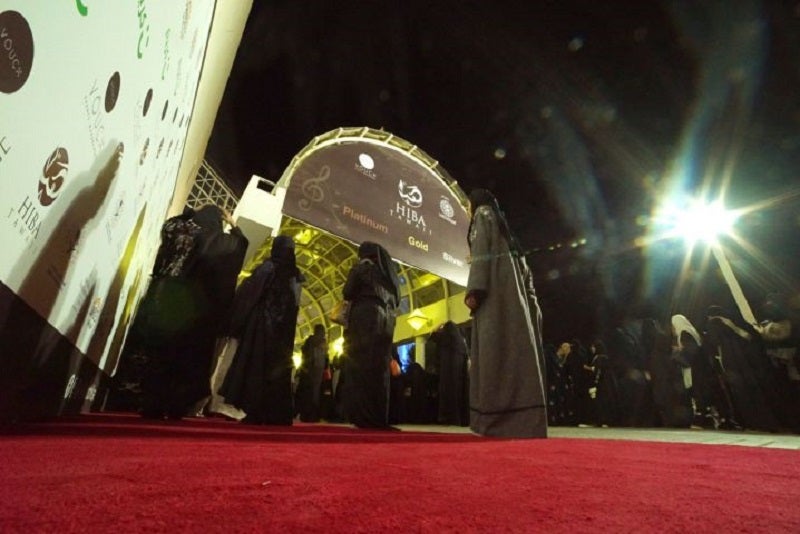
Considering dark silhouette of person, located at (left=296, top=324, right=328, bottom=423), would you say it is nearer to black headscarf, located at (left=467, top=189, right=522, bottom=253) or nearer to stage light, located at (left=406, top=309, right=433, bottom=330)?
black headscarf, located at (left=467, top=189, right=522, bottom=253)

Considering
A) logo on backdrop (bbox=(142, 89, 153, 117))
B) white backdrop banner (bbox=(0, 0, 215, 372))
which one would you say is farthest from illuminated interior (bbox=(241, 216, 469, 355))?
logo on backdrop (bbox=(142, 89, 153, 117))

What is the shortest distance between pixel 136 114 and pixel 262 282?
1.71 metres

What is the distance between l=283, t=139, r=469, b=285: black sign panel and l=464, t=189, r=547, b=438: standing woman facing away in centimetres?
410

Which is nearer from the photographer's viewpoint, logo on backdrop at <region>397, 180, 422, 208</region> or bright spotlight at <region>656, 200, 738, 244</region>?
bright spotlight at <region>656, 200, 738, 244</region>

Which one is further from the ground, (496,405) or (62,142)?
(62,142)

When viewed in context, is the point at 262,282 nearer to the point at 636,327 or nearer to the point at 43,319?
the point at 43,319

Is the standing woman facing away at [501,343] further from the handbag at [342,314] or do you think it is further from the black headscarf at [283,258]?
the black headscarf at [283,258]

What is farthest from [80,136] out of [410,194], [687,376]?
[687,376]

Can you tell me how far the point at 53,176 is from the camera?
4.64 feet

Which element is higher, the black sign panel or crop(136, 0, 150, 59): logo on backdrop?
the black sign panel

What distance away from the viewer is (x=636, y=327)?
689 cm

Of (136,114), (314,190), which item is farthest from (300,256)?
(136,114)

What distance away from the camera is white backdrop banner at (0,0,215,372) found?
1.11 metres

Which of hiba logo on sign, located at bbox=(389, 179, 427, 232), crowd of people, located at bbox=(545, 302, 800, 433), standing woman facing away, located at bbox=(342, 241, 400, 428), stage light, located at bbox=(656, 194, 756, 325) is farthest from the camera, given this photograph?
hiba logo on sign, located at bbox=(389, 179, 427, 232)
